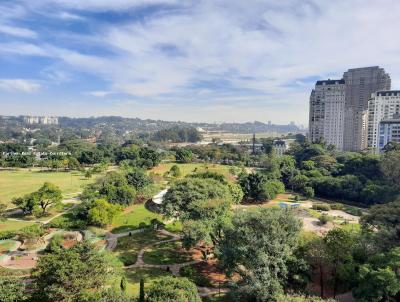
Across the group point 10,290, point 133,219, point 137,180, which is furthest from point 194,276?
point 137,180

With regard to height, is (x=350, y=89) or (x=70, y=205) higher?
(x=350, y=89)

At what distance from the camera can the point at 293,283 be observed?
22.2 metres

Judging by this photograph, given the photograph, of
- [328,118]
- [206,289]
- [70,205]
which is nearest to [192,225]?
[206,289]

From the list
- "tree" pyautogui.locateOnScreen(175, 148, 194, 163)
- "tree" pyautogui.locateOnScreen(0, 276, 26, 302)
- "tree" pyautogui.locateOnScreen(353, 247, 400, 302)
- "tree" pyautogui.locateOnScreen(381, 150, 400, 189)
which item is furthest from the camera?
"tree" pyautogui.locateOnScreen(175, 148, 194, 163)

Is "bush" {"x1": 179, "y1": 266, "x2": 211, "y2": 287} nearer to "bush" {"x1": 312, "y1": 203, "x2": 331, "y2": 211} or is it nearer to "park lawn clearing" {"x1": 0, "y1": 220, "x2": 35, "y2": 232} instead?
"park lawn clearing" {"x1": 0, "y1": 220, "x2": 35, "y2": 232}

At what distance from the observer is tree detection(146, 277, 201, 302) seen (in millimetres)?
17531

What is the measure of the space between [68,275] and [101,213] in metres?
18.1

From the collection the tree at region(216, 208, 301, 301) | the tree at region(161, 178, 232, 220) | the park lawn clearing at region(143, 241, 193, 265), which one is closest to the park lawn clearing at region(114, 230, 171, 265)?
the park lawn clearing at region(143, 241, 193, 265)

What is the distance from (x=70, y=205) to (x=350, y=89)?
11710 centimetres

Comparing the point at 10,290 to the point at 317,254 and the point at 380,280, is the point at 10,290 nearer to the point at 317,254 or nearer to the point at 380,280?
the point at 317,254

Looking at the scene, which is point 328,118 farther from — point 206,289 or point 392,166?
point 206,289

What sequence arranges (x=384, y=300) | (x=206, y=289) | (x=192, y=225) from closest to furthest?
1. (x=384, y=300)
2. (x=206, y=289)
3. (x=192, y=225)

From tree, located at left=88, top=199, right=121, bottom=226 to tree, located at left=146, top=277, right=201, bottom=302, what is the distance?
2039 centimetres

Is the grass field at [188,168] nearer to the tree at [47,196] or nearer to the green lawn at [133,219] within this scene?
the green lawn at [133,219]
